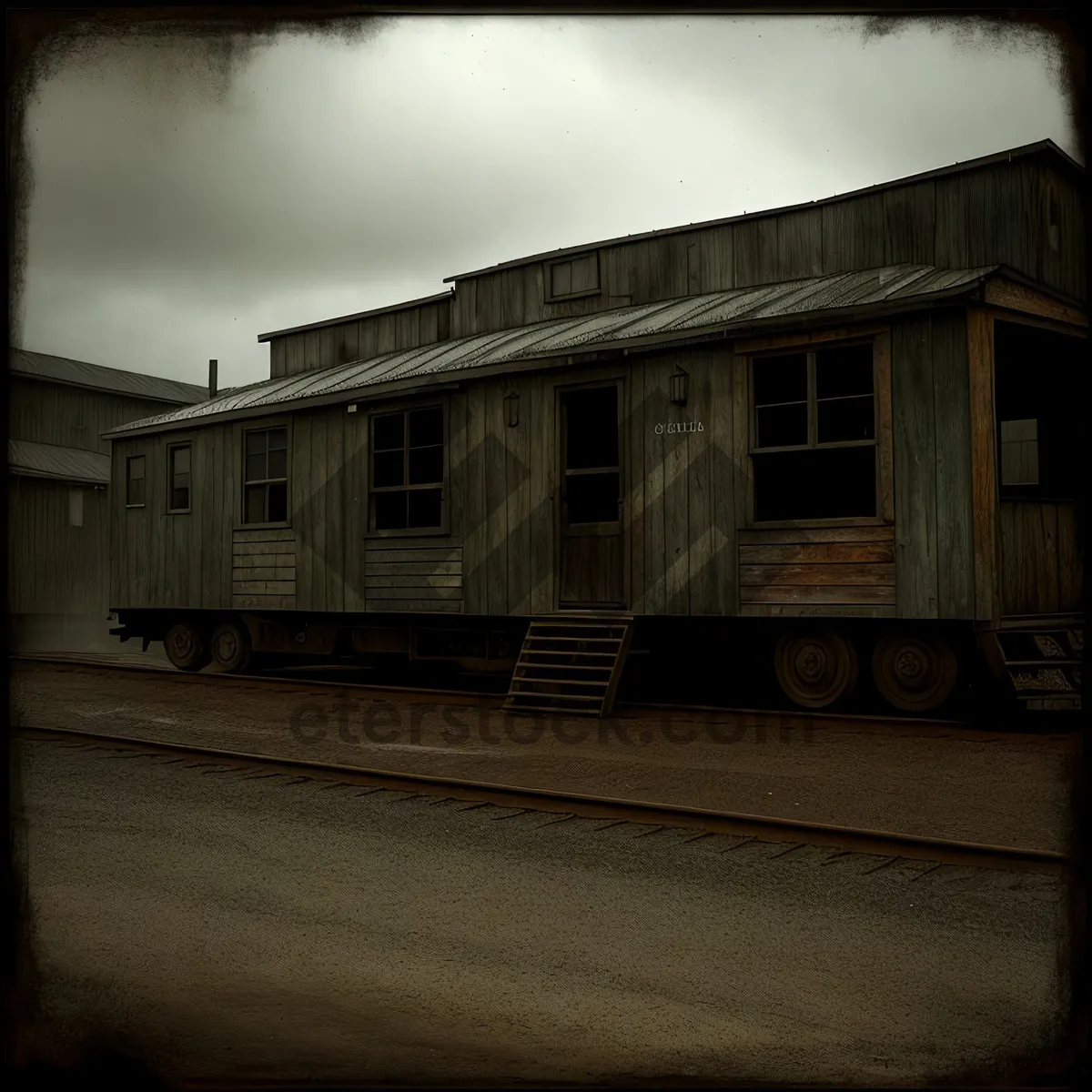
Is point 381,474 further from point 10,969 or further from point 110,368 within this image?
point 110,368

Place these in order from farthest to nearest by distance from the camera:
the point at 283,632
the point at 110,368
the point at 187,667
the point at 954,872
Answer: the point at 110,368 < the point at 187,667 < the point at 283,632 < the point at 954,872

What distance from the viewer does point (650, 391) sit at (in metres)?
11.4

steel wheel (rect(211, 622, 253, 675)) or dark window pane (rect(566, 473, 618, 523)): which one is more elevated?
dark window pane (rect(566, 473, 618, 523))

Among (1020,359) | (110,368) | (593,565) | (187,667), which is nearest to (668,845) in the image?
(593,565)

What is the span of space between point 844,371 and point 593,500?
14.6ft

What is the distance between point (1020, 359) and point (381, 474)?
786cm

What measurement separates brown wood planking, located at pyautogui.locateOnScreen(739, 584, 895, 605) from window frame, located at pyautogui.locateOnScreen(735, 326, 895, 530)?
588 mm

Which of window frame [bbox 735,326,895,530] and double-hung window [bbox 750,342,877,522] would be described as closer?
window frame [bbox 735,326,895,530]

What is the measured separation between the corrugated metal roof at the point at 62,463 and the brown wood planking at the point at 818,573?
2261 centimetres

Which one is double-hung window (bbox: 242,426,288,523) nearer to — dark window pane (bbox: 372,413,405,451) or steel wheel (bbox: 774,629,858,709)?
dark window pane (bbox: 372,413,405,451)

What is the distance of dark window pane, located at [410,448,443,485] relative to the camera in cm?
1352

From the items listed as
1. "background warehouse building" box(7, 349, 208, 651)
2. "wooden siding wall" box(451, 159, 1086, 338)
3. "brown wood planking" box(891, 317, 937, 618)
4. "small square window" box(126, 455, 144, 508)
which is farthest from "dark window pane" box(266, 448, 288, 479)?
"background warehouse building" box(7, 349, 208, 651)

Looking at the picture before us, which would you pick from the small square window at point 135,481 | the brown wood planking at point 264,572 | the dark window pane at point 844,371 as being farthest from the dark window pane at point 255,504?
the dark window pane at point 844,371

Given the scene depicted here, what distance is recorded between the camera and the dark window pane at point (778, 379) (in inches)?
417
